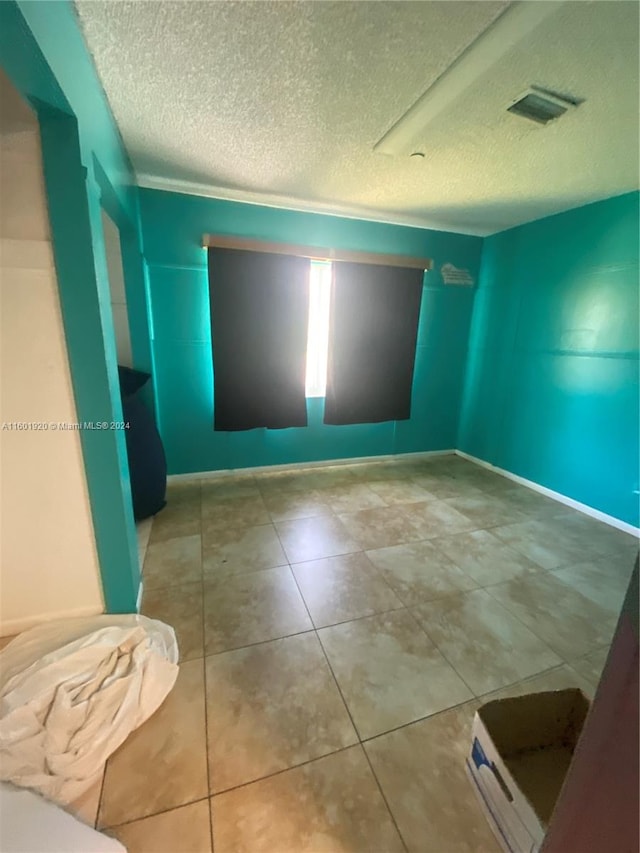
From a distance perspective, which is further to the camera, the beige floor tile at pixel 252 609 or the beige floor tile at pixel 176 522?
the beige floor tile at pixel 176 522

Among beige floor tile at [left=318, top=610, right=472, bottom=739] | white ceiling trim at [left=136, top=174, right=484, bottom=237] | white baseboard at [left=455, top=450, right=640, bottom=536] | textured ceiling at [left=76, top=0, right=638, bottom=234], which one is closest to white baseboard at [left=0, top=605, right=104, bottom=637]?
beige floor tile at [left=318, top=610, right=472, bottom=739]

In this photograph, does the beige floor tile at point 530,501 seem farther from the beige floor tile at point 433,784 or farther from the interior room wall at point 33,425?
the interior room wall at point 33,425

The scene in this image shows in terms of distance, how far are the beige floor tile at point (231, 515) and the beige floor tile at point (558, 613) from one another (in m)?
1.64

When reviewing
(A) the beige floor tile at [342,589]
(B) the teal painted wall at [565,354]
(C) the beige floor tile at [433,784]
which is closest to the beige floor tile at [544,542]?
(B) the teal painted wall at [565,354]

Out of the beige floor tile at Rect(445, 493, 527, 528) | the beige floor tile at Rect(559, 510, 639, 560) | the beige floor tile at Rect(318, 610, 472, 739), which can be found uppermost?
the beige floor tile at Rect(445, 493, 527, 528)

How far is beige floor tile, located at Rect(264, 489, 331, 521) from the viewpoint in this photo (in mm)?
2668

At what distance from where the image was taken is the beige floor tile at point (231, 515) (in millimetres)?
2457

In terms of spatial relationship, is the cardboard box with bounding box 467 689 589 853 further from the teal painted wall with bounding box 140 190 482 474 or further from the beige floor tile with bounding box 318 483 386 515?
the teal painted wall with bounding box 140 190 482 474

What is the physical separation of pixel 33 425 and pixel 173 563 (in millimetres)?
1127

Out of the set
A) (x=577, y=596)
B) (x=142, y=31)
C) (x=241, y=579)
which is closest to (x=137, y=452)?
(x=241, y=579)

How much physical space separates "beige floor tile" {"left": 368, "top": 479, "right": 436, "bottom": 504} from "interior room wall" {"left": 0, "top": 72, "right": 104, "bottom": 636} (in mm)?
2195

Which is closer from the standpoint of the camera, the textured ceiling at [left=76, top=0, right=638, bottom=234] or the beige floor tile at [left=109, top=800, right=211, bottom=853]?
the beige floor tile at [left=109, top=800, right=211, bottom=853]

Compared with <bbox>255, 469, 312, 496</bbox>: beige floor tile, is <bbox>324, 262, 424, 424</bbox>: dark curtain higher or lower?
higher

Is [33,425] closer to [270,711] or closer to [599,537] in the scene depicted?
[270,711]
